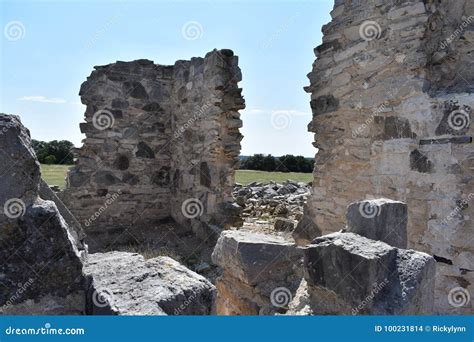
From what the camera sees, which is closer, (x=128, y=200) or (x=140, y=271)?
(x=140, y=271)

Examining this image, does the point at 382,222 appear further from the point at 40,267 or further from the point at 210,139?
the point at 210,139

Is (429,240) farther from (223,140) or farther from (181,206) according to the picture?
(181,206)

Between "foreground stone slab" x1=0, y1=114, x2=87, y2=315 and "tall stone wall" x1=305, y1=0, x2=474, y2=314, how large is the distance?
132 inches

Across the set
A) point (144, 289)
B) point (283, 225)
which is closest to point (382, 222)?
point (144, 289)

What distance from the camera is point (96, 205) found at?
26.9 feet

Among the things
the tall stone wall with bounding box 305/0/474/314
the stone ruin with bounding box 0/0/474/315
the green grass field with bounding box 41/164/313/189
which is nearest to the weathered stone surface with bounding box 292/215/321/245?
the stone ruin with bounding box 0/0/474/315

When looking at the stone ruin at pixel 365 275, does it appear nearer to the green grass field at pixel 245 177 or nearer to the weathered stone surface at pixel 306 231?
the weathered stone surface at pixel 306 231

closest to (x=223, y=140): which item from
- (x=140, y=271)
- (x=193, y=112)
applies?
(x=193, y=112)

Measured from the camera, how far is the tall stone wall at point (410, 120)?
377 cm

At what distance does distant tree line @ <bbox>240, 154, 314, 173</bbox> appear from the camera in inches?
834

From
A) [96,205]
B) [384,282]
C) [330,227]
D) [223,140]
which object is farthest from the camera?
Answer: [96,205]

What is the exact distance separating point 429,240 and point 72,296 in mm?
3378

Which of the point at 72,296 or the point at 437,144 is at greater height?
the point at 437,144

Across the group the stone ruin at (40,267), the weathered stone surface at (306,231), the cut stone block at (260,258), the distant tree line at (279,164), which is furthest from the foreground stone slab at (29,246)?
the distant tree line at (279,164)
